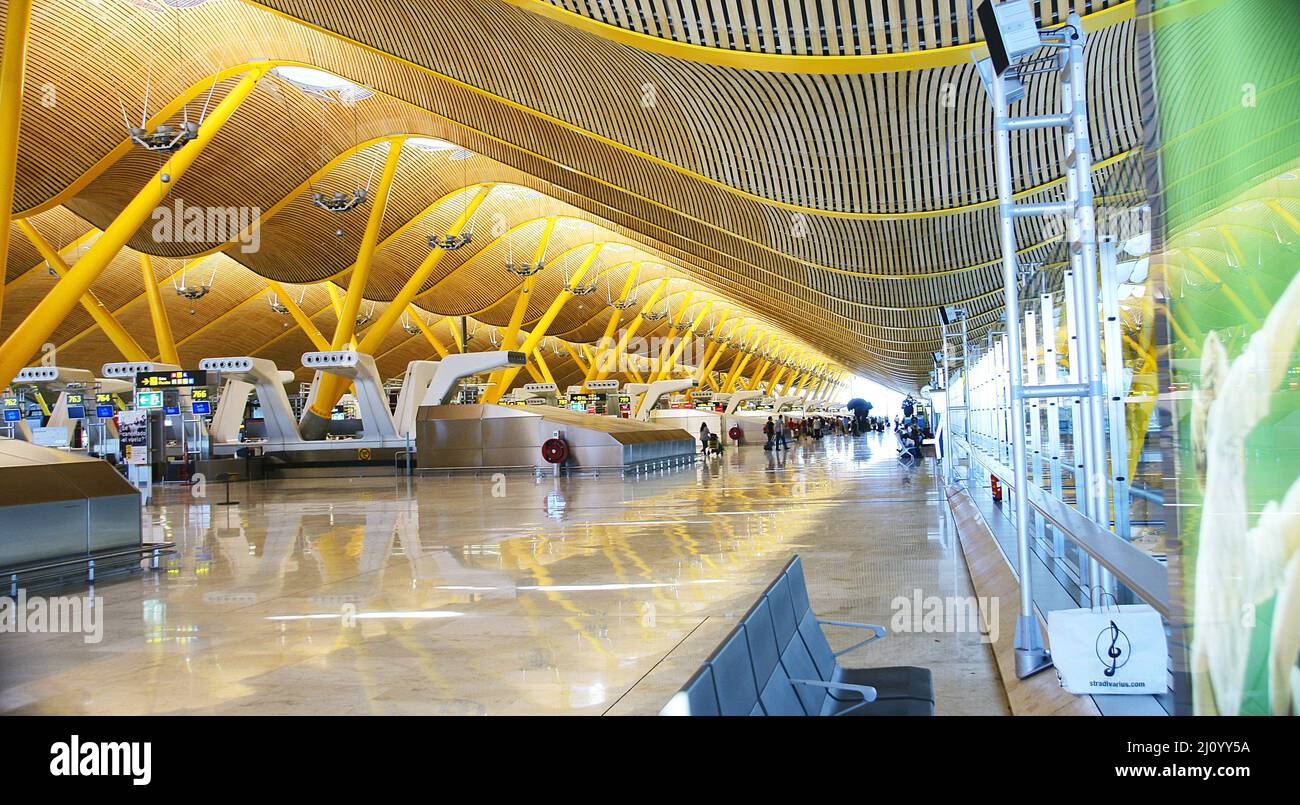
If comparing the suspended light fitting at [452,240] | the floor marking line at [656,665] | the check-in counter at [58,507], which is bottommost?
the floor marking line at [656,665]

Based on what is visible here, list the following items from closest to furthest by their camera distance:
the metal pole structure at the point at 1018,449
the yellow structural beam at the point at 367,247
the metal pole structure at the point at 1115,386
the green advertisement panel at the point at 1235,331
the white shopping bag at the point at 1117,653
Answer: the green advertisement panel at the point at 1235,331 < the white shopping bag at the point at 1117,653 < the metal pole structure at the point at 1018,449 < the metal pole structure at the point at 1115,386 < the yellow structural beam at the point at 367,247

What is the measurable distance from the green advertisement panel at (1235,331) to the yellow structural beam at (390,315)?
34.9m

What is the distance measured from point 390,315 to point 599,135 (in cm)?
2156

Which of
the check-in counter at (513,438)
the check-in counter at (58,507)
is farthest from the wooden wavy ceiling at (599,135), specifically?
the check-in counter at (58,507)

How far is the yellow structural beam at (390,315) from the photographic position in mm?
35562

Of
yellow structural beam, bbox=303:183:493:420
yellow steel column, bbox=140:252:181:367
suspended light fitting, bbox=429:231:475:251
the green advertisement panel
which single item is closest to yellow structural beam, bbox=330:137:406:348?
yellow structural beam, bbox=303:183:493:420

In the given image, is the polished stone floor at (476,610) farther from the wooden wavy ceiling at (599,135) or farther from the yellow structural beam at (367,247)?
the yellow structural beam at (367,247)

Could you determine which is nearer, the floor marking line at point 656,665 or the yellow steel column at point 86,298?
the floor marking line at point 656,665

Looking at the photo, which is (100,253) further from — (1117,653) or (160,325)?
(1117,653)

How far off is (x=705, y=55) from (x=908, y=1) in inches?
101

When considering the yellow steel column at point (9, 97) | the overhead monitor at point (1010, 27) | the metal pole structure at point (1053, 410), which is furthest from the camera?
the yellow steel column at point (9, 97)
